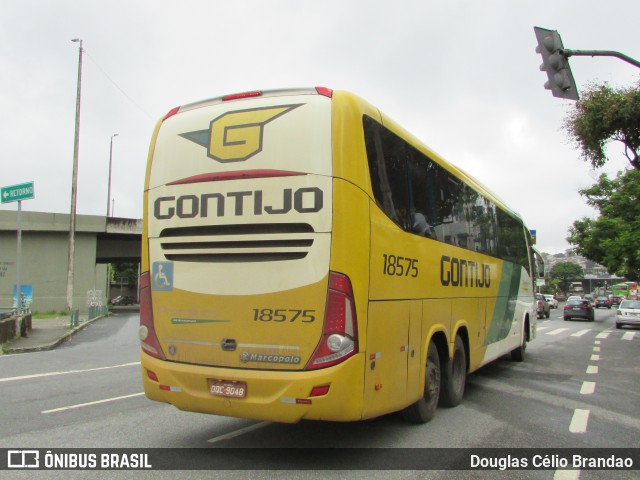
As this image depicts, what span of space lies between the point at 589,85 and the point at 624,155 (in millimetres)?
2840

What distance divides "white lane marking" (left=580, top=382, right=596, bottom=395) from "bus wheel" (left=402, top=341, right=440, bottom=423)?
3.73 metres

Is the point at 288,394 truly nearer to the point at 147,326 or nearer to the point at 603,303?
the point at 147,326

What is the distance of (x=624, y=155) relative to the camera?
55.6 feet

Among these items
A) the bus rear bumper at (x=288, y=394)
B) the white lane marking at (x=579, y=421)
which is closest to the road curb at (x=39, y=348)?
the bus rear bumper at (x=288, y=394)

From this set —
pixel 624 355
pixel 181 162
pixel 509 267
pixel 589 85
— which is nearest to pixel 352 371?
pixel 181 162

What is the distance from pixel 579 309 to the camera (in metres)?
34.4

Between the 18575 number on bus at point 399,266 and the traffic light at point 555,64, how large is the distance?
5.01 metres

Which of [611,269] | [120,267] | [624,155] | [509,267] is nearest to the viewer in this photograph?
[509,267]

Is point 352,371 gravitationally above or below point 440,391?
above

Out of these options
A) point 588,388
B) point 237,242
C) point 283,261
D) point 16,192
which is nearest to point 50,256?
point 16,192

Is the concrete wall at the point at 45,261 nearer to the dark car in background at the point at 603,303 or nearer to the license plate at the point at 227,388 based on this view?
the license plate at the point at 227,388

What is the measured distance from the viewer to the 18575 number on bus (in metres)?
5.09

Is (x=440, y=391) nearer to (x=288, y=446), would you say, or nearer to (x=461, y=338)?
(x=461, y=338)

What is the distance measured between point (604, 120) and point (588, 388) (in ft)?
31.4
